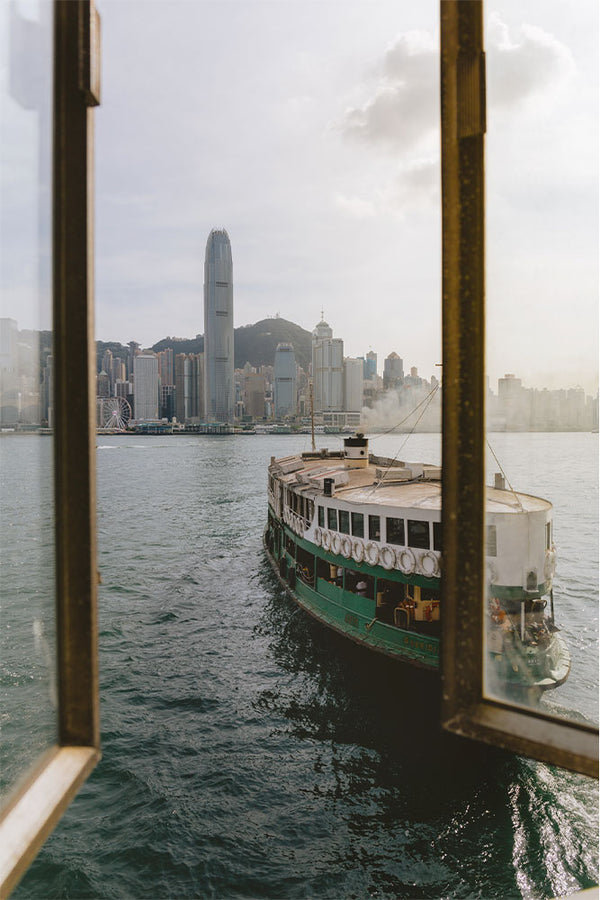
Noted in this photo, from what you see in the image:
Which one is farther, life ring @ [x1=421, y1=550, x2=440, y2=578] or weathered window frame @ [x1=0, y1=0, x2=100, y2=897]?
life ring @ [x1=421, y1=550, x2=440, y2=578]

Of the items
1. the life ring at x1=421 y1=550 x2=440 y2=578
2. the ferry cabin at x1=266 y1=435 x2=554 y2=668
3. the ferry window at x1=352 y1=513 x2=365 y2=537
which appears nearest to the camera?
the ferry cabin at x1=266 y1=435 x2=554 y2=668

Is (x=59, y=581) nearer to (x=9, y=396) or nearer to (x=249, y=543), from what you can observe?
(x=9, y=396)

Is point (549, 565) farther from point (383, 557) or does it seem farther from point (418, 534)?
point (383, 557)

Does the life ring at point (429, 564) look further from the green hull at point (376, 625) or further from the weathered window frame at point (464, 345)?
the weathered window frame at point (464, 345)

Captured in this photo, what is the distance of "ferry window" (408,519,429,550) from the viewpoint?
30.9 feet

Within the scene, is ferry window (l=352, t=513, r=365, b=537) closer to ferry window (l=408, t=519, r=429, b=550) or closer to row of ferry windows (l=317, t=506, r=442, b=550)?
row of ferry windows (l=317, t=506, r=442, b=550)

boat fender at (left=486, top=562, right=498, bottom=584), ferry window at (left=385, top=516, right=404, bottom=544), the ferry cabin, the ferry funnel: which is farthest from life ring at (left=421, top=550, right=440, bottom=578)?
boat fender at (left=486, top=562, right=498, bottom=584)

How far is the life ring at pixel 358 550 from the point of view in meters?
10.3

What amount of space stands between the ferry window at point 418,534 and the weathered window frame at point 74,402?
844cm

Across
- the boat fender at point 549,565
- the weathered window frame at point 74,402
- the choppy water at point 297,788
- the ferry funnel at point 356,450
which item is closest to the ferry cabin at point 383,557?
the boat fender at point 549,565

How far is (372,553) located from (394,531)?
60 cm

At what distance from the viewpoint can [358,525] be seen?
10.6m

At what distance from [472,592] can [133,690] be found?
10.8 m

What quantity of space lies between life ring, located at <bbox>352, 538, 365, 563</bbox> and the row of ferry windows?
0.44 feet
